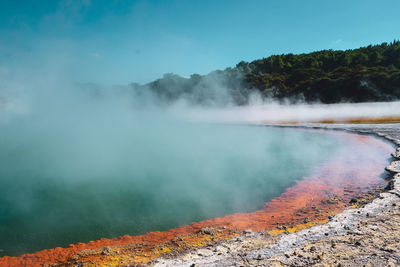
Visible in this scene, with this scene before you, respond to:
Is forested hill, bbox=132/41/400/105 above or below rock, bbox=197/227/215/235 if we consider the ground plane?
above

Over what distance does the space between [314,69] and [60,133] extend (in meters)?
40.2

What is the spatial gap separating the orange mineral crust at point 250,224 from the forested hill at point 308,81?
2914cm

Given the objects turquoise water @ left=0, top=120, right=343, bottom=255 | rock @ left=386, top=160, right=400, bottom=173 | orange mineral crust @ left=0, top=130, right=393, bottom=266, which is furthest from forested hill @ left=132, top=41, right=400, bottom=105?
orange mineral crust @ left=0, top=130, right=393, bottom=266

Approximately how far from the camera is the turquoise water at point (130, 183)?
168 inches

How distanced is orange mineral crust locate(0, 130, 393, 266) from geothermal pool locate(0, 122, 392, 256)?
110 mm

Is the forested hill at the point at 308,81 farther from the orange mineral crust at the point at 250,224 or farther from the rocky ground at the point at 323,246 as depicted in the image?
the rocky ground at the point at 323,246

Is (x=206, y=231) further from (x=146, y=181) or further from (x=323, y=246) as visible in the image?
(x=146, y=181)

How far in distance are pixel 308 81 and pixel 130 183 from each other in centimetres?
3590

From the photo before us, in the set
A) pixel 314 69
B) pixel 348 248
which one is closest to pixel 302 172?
pixel 348 248

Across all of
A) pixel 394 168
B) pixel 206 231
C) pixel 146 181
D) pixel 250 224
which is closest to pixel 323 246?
pixel 250 224

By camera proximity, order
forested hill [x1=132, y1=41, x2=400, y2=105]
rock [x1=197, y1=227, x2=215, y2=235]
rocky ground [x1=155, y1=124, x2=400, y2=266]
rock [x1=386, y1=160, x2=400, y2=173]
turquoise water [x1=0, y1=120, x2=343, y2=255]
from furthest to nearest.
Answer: forested hill [x1=132, y1=41, x2=400, y2=105]
rock [x1=386, y1=160, x2=400, y2=173]
turquoise water [x1=0, y1=120, x2=343, y2=255]
rock [x1=197, y1=227, x2=215, y2=235]
rocky ground [x1=155, y1=124, x2=400, y2=266]

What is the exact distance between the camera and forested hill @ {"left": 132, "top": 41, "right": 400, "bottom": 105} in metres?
30.4

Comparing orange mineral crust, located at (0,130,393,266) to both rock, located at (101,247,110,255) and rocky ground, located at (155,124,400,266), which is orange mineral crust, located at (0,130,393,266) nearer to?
rock, located at (101,247,110,255)

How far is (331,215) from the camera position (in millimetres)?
4016
